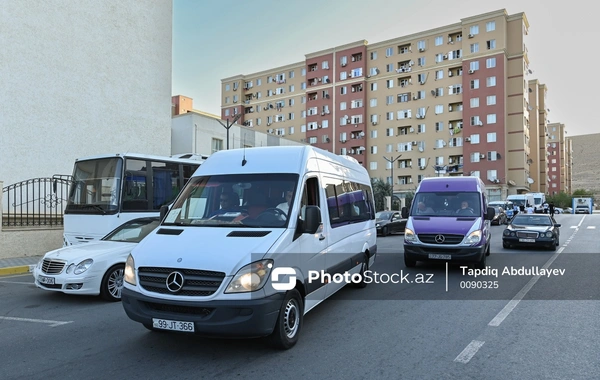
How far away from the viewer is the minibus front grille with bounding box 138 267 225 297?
13.8 ft

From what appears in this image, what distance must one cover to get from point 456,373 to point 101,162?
1005cm

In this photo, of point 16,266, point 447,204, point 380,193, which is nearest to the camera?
point 16,266

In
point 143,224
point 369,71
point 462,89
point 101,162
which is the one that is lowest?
point 143,224

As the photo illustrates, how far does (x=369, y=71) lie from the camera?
62781mm

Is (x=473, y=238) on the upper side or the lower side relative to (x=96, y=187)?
lower

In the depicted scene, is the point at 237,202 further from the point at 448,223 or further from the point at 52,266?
the point at 448,223

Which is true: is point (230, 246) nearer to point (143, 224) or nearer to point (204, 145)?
point (143, 224)

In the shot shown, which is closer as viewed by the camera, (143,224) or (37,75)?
(143,224)

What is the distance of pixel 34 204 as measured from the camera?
1529cm

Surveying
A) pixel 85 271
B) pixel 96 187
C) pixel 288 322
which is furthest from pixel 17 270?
pixel 288 322

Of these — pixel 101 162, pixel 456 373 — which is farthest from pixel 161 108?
pixel 456 373

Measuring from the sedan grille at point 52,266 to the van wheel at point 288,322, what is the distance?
15.1 feet

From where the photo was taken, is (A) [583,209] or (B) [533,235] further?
(A) [583,209]

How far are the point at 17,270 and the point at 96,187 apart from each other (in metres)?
2.95
